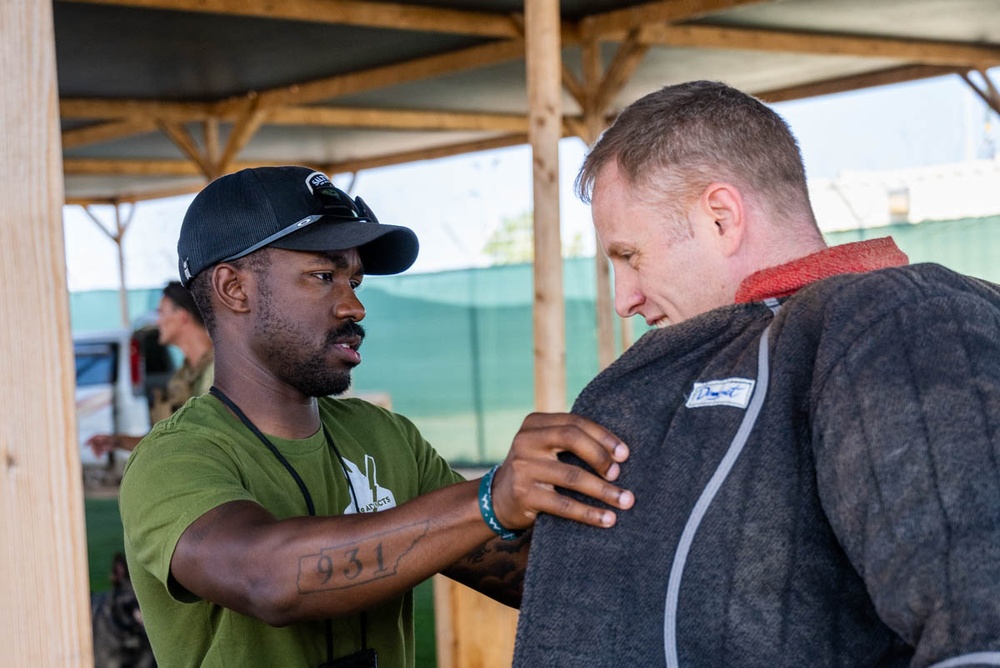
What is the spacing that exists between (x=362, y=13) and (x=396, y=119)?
4.75 meters

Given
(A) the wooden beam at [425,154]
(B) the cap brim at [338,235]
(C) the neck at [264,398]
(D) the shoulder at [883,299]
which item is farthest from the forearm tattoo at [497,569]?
(A) the wooden beam at [425,154]

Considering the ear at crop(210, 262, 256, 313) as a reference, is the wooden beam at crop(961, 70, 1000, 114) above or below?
above

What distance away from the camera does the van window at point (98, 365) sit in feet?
34.4

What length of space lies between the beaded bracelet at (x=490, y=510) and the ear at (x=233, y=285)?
2.40ft

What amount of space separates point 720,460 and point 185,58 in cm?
835

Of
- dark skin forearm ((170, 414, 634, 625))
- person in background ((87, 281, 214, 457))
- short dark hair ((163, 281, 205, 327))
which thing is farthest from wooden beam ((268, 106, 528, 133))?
dark skin forearm ((170, 414, 634, 625))

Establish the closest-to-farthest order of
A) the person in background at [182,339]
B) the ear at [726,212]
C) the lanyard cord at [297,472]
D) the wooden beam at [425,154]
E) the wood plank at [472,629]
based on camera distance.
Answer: the ear at [726,212] → the lanyard cord at [297,472] → the wood plank at [472,629] → the person in background at [182,339] → the wooden beam at [425,154]

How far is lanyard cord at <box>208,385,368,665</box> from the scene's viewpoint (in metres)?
1.78

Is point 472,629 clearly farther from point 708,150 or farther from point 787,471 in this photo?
point 787,471

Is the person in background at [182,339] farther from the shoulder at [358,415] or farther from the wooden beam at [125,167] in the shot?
the wooden beam at [125,167]

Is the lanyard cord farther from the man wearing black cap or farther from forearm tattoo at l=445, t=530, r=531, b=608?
forearm tattoo at l=445, t=530, r=531, b=608

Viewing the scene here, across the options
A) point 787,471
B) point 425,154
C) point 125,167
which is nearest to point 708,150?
point 787,471

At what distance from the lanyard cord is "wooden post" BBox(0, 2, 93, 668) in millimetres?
555

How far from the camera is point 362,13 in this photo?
23.5 ft
